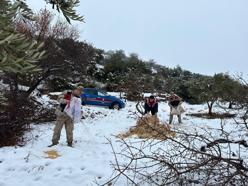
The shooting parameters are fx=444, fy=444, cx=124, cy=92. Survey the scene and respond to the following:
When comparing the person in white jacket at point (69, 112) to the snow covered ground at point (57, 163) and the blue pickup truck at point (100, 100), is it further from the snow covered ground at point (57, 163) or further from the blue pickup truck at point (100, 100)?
the blue pickup truck at point (100, 100)

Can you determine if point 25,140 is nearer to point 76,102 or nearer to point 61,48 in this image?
point 76,102

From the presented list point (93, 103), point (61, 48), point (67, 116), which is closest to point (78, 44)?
point (61, 48)

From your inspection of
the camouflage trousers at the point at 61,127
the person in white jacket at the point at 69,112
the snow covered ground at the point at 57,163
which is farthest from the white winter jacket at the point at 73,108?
the snow covered ground at the point at 57,163

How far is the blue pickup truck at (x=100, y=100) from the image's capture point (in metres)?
27.8

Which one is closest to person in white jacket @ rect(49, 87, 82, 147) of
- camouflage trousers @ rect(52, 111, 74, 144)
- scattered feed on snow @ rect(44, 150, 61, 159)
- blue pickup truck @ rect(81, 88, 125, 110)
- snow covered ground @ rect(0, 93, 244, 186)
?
camouflage trousers @ rect(52, 111, 74, 144)

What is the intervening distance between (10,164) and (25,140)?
297 centimetres

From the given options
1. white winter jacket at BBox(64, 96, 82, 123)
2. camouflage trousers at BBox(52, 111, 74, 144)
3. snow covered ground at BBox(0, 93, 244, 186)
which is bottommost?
snow covered ground at BBox(0, 93, 244, 186)

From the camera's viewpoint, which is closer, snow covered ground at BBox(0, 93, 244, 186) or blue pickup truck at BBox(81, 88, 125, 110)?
snow covered ground at BBox(0, 93, 244, 186)

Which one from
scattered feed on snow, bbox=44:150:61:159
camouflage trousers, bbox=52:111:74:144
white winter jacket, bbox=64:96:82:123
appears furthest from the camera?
camouflage trousers, bbox=52:111:74:144

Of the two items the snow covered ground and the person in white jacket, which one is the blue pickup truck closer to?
the snow covered ground

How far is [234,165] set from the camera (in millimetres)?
6793

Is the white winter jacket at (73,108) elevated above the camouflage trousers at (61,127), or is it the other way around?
the white winter jacket at (73,108)

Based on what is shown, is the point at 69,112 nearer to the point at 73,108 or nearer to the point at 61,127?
the point at 73,108

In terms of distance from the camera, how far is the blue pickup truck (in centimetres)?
2778
